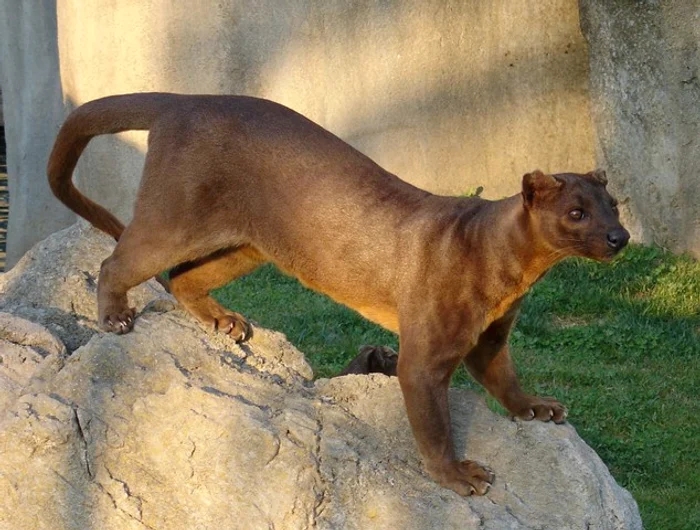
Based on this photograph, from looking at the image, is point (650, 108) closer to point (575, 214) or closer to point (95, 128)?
point (575, 214)

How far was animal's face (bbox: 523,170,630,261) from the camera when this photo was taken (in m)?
5.00

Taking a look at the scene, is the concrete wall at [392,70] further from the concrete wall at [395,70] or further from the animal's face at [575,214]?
the animal's face at [575,214]

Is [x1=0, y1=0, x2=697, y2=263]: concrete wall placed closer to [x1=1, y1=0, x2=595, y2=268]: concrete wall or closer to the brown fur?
[x1=1, y1=0, x2=595, y2=268]: concrete wall

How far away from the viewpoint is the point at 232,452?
461cm

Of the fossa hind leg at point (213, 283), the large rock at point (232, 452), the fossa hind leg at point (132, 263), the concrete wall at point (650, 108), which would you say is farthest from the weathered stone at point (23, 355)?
the concrete wall at point (650, 108)

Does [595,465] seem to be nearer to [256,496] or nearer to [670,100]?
[256,496]

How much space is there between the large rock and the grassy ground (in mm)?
1590

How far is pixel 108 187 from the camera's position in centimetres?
1120

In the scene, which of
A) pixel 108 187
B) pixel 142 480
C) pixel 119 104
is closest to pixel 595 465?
pixel 142 480

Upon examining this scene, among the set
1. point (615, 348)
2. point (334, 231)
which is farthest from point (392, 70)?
point (334, 231)

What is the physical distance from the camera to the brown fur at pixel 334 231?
514 centimetres

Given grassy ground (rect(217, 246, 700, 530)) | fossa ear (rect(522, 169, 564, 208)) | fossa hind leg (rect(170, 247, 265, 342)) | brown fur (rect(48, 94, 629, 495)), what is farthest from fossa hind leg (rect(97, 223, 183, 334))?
grassy ground (rect(217, 246, 700, 530))

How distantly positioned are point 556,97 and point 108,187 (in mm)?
4030

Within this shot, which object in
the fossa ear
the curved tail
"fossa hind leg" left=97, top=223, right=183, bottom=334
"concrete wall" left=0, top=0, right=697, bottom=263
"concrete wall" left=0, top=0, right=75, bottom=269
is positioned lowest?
"concrete wall" left=0, top=0, right=75, bottom=269
